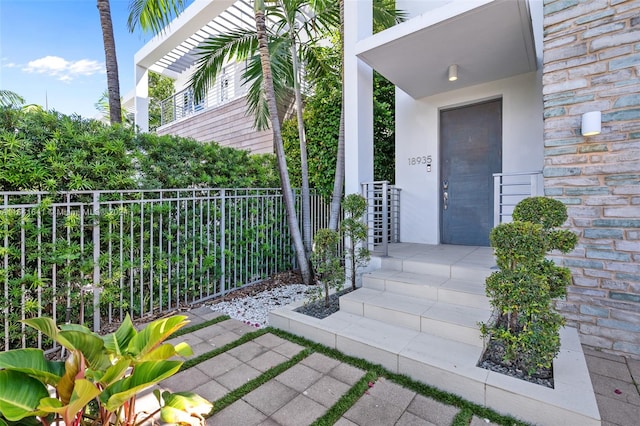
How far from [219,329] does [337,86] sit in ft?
16.6

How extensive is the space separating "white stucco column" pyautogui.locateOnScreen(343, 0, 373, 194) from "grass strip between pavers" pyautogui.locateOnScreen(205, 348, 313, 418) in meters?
2.71

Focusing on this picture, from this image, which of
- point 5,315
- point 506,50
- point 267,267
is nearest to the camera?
point 5,315

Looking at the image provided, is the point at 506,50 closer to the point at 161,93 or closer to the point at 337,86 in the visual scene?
the point at 337,86

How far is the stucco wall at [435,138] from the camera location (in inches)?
193

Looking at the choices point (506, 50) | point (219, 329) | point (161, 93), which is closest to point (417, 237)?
point (506, 50)

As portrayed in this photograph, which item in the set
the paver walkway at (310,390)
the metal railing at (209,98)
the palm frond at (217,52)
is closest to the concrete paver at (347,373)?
the paver walkway at (310,390)

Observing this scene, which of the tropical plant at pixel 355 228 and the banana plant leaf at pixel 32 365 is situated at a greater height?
the tropical plant at pixel 355 228

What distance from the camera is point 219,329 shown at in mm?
3713

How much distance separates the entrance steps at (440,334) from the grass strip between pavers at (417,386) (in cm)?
4

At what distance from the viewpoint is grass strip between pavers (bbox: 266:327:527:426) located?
7.22 feet

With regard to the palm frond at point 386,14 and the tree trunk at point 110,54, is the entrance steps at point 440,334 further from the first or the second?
the palm frond at point 386,14

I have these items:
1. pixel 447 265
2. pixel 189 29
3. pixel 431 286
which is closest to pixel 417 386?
pixel 431 286

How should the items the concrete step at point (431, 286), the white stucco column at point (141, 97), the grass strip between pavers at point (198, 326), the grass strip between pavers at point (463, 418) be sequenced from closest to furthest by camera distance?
1. the grass strip between pavers at point (463, 418)
2. the concrete step at point (431, 286)
3. the grass strip between pavers at point (198, 326)
4. the white stucco column at point (141, 97)

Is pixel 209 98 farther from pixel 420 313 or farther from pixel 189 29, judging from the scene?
pixel 420 313
